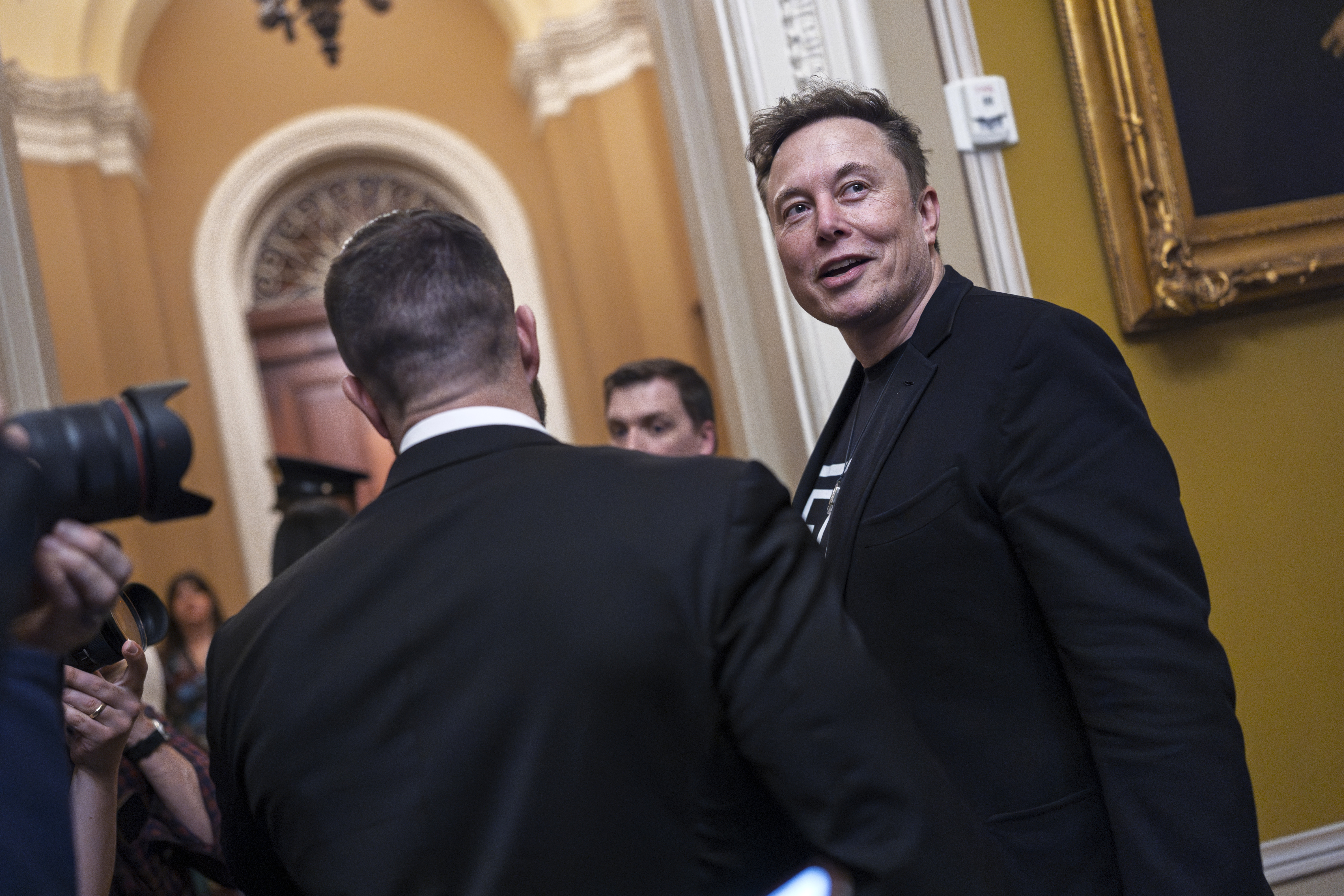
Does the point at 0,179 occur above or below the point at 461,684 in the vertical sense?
above

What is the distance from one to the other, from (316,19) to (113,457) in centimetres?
485

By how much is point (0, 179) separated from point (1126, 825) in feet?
7.56

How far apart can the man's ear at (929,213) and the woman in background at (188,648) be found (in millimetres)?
3004

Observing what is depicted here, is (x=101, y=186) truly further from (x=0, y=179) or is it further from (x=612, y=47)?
(x=0, y=179)

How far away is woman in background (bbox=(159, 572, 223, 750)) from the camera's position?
4023mm

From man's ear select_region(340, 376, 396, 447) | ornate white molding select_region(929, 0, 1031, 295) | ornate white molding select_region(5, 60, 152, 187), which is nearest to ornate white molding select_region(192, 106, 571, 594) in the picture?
ornate white molding select_region(5, 60, 152, 187)

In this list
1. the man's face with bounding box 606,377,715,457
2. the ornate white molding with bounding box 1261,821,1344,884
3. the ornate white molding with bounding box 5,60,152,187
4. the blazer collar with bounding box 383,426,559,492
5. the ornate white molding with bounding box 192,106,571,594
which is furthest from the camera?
the ornate white molding with bounding box 192,106,571,594

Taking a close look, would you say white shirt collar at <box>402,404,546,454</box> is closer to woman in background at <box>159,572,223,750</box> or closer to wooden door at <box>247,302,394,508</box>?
woman in background at <box>159,572,223,750</box>

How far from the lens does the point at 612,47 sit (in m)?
6.95

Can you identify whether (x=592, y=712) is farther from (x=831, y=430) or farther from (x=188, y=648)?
(x=188, y=648)

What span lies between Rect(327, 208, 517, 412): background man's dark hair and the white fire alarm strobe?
140 centimetres

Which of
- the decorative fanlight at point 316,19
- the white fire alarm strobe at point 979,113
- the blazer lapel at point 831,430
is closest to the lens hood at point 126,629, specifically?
the blazer lapel at point 831,430

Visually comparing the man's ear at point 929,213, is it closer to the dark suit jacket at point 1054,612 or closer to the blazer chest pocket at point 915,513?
the dark suit jacket at point 1054,612

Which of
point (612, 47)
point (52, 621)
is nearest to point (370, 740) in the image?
point (52, 621)
